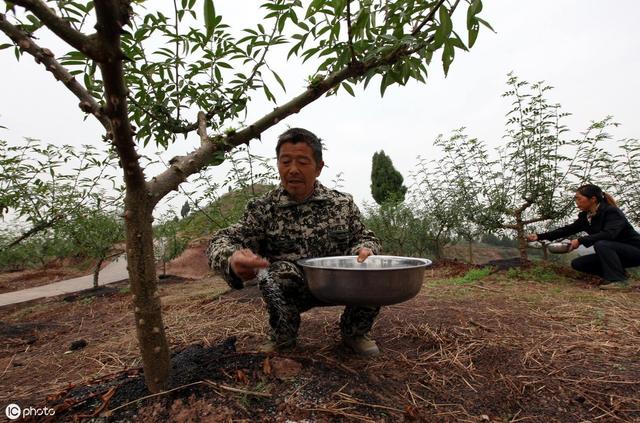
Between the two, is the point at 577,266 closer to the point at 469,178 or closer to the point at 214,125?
the point at 469,178

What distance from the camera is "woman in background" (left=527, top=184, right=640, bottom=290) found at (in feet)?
13.3

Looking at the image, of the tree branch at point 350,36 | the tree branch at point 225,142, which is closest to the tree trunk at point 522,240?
the tree branch at point 225,142

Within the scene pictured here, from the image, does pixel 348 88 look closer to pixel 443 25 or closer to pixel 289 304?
pixel 443 25

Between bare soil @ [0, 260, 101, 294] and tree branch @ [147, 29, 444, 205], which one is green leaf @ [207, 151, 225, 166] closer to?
tree branch @ [147, 29, 444, 205]

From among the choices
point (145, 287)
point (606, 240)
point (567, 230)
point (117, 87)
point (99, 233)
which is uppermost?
point (117, 87)

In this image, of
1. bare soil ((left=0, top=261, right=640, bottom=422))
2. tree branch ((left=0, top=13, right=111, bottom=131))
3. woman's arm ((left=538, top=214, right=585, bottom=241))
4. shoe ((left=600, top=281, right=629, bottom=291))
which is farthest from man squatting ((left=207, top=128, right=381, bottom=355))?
woman's arm ((left=538, top=214, right=585, bottom=241))

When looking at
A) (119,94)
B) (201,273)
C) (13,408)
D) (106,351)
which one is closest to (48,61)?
(119,94)

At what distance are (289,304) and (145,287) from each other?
756mm

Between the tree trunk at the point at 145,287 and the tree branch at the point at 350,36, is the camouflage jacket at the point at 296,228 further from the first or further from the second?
the tree branch at the point at 350,36

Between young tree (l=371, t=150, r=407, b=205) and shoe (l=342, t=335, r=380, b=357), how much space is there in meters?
11.7

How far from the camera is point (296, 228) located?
1.94 m

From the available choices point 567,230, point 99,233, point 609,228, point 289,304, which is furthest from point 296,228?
point 99,233

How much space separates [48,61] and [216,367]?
1.27 metres

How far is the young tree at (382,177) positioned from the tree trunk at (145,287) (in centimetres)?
1238
